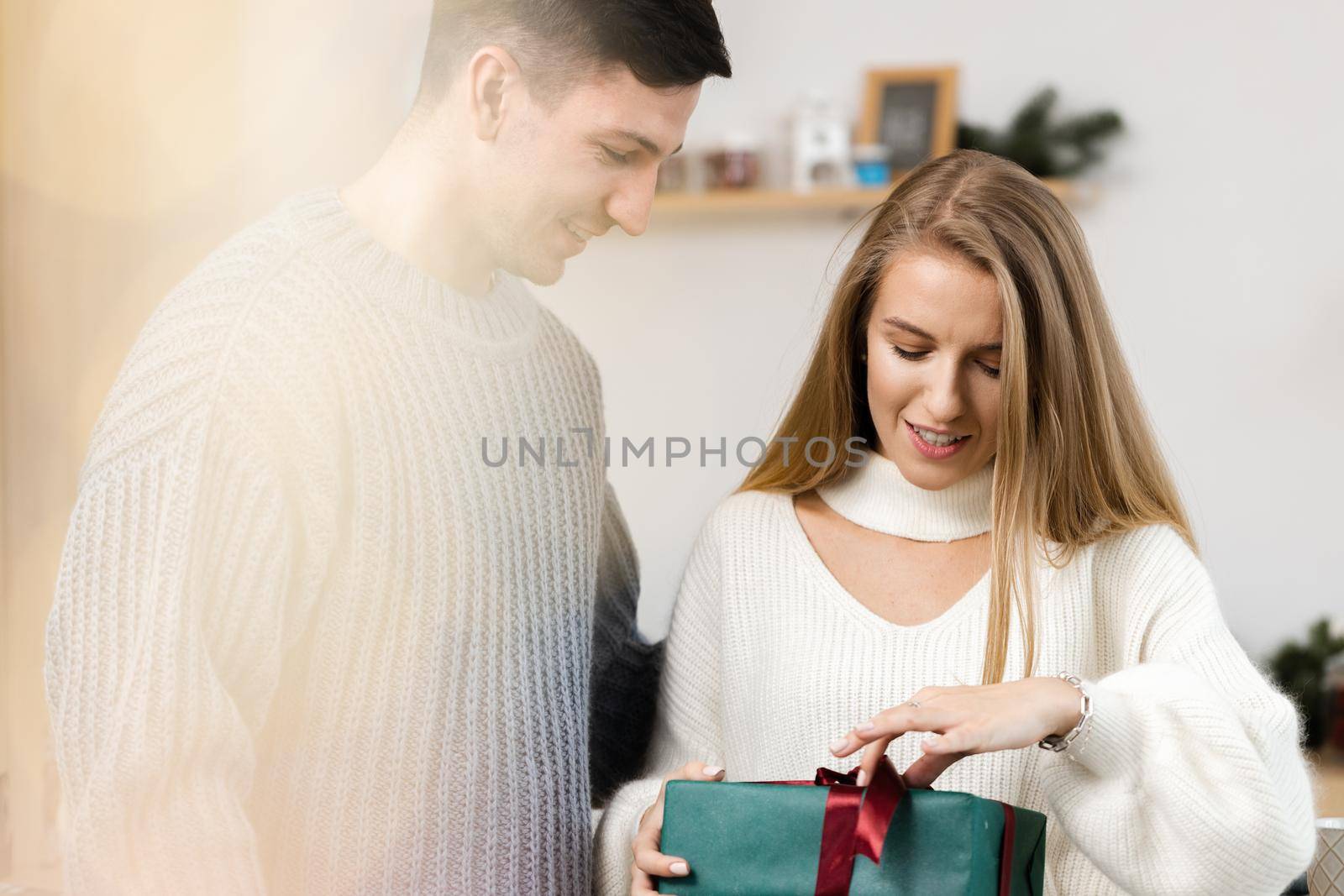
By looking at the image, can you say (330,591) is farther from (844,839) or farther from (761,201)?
(761,201)

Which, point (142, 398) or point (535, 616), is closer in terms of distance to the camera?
point (142, 398)

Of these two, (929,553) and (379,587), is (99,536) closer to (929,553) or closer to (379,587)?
(379,587)

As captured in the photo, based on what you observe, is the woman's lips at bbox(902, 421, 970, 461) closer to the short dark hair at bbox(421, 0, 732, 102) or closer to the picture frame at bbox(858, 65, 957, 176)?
the short dark hair at bbox(421, 0, 732, 102)

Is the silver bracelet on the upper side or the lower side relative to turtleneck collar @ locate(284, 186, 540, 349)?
lower

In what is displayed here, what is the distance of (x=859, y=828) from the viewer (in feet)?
2.40

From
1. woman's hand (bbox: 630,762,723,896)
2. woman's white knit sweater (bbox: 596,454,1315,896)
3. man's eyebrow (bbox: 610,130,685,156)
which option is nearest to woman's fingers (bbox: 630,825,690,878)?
woman's hand (bbox: 630,762,723,896)

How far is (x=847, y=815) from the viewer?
0.74 metres

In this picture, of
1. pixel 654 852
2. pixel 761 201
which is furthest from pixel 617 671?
pixel 761 201

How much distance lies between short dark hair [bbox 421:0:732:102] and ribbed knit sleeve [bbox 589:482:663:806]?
1.15 ft

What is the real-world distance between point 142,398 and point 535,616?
1.06 feet

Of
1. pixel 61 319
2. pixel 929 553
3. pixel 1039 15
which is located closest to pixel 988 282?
pixel 929 553

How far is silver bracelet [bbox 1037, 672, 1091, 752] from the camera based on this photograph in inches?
30.4

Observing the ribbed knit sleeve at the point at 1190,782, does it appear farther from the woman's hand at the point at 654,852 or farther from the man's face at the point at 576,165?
the man's face at the point at 576,165

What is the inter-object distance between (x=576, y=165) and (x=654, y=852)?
0.44m
